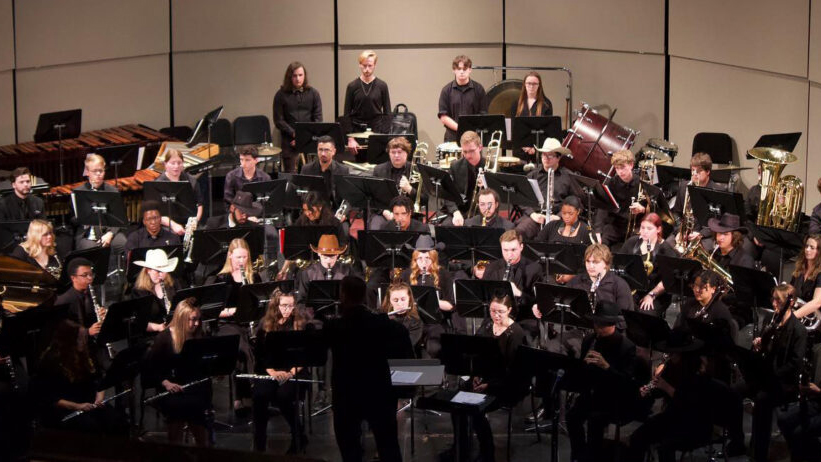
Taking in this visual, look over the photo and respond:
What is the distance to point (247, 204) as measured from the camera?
1077 centimetres

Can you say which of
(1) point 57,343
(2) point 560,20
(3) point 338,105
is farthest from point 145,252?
(2) point 560,20

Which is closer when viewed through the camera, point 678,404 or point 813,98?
point 678,404

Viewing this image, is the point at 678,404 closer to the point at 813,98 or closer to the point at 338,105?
the point at 813,98

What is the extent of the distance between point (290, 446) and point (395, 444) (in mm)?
1580

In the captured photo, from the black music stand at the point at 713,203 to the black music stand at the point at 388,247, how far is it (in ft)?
8.62

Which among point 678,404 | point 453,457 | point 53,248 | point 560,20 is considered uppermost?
point 560,20

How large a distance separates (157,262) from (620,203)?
183 inches

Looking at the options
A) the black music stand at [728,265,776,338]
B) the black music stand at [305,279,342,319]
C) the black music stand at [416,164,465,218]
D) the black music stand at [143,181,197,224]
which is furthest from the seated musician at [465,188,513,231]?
the black music stand at [143,181,197,224]

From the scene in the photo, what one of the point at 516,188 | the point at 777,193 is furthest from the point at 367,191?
the point at 777,193

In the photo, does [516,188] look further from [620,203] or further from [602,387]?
[602,387]

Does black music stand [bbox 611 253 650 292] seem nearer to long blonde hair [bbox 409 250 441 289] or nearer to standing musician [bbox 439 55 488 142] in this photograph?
long blonde hair [bbox 409 250 441 289]

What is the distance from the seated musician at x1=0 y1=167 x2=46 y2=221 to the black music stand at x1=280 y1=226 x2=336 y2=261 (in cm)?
288

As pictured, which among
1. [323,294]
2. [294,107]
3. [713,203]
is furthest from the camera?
[294,107]

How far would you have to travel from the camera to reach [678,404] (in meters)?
7.07
